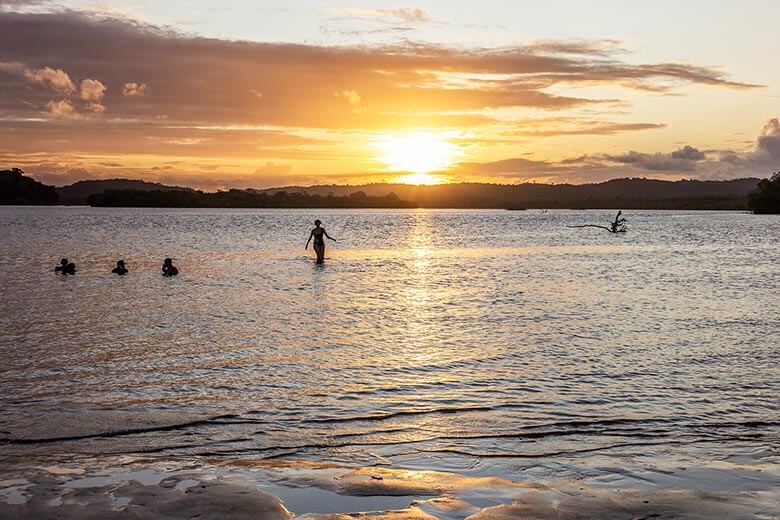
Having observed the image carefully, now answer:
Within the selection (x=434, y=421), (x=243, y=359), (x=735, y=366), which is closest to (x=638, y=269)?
(x=735, y=366)

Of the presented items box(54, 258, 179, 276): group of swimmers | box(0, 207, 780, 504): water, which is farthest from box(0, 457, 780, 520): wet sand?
box(54, 258, 179, 276): group of swimmers

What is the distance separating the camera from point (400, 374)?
15.2 m

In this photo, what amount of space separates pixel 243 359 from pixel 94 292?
16639 millimetres

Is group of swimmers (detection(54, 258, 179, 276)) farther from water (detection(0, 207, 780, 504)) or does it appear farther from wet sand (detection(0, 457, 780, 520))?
wet sand (detection(0, 457, 780, 520))

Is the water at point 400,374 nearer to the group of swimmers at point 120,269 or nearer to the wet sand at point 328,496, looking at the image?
the wet sand at point 328,496

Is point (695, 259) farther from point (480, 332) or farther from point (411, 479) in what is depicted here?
point (411, 479)

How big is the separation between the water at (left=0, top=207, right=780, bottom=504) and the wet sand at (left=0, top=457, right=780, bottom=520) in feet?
2.19

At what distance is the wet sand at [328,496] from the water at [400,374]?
2.19 feet

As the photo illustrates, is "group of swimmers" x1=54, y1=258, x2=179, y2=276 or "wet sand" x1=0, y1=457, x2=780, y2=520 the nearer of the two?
"wet sand" x1=0, y1=457, x2=780, y2=520

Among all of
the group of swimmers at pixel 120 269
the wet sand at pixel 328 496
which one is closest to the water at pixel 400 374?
the wet sand at pixel 328 496

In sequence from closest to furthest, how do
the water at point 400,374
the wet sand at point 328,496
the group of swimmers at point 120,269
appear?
1. the wet sand at point 328,496
2. the water at point 400,374
3. the group of swimmers at point 120,269

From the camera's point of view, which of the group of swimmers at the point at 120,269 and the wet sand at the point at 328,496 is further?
the group of swimmers at the point at 120,269

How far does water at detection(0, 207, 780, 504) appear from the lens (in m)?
10.3

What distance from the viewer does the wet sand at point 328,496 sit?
7.33 metres
